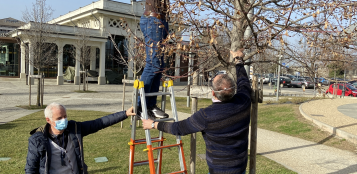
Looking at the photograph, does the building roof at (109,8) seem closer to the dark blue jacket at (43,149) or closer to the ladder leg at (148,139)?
the ladder leg at (148,139)

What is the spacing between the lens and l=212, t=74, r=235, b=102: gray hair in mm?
2963

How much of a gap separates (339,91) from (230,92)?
27.3m

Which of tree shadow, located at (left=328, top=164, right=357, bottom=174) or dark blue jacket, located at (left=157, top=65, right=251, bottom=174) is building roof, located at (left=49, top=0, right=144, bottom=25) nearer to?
tree shadow, located at (left=328, top=164, right=357, bottom=174)

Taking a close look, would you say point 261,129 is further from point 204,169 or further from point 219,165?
point 219,165

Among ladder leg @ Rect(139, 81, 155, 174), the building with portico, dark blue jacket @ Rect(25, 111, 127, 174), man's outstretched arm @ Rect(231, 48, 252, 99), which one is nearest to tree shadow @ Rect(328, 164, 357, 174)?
Answer: man's outstretched arm @ Rect(231, 48, 252, 99)

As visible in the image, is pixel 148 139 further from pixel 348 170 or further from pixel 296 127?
pixel 296 127

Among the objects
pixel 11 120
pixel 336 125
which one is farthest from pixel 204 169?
pixel 11 120

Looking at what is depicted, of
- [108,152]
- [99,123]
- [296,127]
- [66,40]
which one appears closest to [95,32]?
[66,40]

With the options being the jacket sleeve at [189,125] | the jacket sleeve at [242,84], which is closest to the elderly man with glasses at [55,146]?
the jacket sleeve at [189,125]

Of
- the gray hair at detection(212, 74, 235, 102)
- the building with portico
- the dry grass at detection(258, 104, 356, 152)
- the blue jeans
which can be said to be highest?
the building with portico

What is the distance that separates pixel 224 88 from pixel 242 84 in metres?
0.65

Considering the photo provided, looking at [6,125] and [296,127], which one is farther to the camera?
[296,127]

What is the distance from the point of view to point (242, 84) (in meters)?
3.52

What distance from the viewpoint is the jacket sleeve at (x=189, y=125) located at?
3004 millimetres
